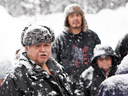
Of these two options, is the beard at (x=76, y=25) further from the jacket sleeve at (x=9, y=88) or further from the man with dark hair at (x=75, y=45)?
the jacket sleeve at (x=9, y=88)

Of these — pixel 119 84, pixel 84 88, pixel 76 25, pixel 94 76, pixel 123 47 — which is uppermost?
pixel 76 25

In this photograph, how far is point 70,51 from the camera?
3.88m

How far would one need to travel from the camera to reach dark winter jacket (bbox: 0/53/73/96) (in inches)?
73.7

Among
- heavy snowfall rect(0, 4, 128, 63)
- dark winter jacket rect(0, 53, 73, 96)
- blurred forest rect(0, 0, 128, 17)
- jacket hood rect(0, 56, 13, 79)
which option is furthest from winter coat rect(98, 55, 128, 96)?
blurred forest rect(0, 0, 128, 17)

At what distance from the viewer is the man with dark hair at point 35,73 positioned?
1888mm

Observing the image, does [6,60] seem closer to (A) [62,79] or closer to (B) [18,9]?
(A) [62,79]

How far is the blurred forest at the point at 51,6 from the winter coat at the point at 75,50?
924 inches

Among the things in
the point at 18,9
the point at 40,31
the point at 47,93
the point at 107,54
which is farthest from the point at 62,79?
the point at 18,9

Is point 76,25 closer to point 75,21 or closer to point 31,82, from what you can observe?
point 75,21

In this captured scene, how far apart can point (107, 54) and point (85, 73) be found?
523 millimetres

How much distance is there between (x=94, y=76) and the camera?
3.43 meters

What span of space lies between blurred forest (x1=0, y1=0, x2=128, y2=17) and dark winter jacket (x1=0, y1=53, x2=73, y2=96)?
83.3 feet

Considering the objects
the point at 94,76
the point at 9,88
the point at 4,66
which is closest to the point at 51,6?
the point at 94,76

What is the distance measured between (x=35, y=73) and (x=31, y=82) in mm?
110
